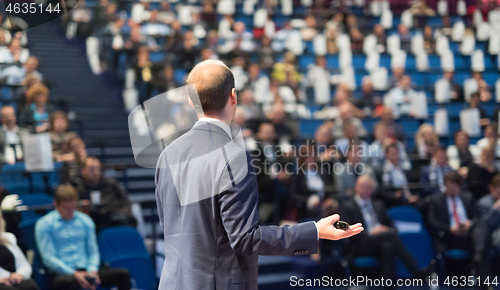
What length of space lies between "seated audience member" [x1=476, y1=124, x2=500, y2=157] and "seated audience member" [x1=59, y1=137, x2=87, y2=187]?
3.82 m

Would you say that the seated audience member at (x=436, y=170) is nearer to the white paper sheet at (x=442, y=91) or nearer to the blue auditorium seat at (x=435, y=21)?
the white paper sheet at (x=442, y=91)

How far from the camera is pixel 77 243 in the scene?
117 inches

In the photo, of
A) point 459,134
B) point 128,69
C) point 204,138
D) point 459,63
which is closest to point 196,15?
point 128,69

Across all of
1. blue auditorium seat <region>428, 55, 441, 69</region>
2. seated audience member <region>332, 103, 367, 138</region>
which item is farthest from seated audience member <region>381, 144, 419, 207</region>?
blue auditorium seat <region>428, 55, 441, 69</region>

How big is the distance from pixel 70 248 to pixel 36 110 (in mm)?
2066

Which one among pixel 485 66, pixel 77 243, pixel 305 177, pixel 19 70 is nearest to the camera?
pixel 77 243

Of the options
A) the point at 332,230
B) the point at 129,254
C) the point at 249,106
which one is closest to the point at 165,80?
the point at 249,106

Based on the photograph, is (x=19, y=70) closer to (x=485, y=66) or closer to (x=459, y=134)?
(x=459, y=134)

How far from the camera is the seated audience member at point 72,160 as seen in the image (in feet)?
Result: 12.3

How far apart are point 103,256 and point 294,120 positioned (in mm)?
2932

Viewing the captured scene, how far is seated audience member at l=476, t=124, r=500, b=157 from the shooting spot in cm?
491

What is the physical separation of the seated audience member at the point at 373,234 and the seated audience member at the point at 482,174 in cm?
94

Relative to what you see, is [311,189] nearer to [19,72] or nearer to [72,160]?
[72,160]

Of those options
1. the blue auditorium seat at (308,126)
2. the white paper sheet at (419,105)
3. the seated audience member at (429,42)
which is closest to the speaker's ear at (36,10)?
the blue auditorium seat at (308,126)
